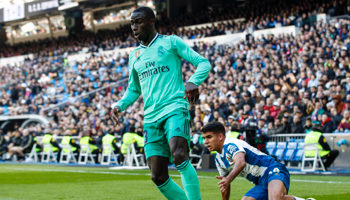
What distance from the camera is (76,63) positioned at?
37.3 m

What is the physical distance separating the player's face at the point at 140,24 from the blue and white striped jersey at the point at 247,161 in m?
1.49

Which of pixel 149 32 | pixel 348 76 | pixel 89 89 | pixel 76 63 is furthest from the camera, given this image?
pixel 76 63

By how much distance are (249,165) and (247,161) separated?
51 millimetres

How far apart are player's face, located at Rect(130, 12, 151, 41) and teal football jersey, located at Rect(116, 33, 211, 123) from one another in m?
Result: 0.15

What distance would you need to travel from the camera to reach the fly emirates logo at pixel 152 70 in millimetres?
5770

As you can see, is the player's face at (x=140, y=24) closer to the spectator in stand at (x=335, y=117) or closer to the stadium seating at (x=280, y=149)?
the stadium seating at (x=280, y=149)

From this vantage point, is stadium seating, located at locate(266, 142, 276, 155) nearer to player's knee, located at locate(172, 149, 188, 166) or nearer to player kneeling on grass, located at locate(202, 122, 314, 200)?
player kneeling on grass, located at locate(202, 122, 314, 200)

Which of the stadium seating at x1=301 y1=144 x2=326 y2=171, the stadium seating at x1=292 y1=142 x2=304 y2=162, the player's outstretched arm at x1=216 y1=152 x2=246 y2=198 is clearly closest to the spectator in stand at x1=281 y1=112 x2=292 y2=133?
the stadium seating at x1=292 y1=142 x2=304 y2=162

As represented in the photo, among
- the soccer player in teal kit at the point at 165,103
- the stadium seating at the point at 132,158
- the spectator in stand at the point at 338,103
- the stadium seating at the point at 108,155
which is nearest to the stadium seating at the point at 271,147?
the spectator in stand at the point at 338,103

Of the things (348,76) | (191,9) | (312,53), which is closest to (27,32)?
(191,9)

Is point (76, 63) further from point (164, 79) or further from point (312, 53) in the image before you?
point (164, 79)

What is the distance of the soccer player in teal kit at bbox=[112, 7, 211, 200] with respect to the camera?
217 inches

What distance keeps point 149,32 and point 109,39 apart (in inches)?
1401

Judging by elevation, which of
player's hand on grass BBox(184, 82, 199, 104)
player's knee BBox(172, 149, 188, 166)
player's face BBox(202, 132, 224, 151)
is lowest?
player's knee BBox(172, 149, 188, 166)
